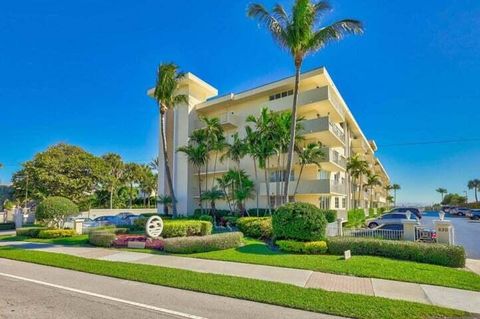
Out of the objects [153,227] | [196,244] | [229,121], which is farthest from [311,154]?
[196,244]

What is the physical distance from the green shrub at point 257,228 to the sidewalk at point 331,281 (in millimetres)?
6646

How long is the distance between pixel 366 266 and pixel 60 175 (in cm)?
3721

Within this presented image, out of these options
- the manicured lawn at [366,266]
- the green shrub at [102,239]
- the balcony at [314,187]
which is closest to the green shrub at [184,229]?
the green shrub at [102,239]

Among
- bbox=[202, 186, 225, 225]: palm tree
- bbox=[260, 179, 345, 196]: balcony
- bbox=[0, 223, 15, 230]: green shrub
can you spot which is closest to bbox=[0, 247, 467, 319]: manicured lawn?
bbox=[260, 179, 345, 196]: balcony

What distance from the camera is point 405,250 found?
12062mm

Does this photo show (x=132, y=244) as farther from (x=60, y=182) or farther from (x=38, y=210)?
(x=60, y=182)

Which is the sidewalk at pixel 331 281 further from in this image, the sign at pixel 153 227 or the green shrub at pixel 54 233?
the green shrub at pixel 54 233

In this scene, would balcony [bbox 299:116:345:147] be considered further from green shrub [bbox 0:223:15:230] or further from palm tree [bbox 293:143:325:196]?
green shrub [bbox 0:223:15:230]

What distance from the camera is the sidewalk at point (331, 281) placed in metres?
7.34

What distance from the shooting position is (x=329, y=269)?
10289 millimetres

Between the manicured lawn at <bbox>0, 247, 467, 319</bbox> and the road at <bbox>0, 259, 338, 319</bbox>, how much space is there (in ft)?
1.00

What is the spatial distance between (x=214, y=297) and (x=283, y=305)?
1697mm

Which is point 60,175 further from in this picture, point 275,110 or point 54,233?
point 275,110

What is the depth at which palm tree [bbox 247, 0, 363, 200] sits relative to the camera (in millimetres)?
17812
